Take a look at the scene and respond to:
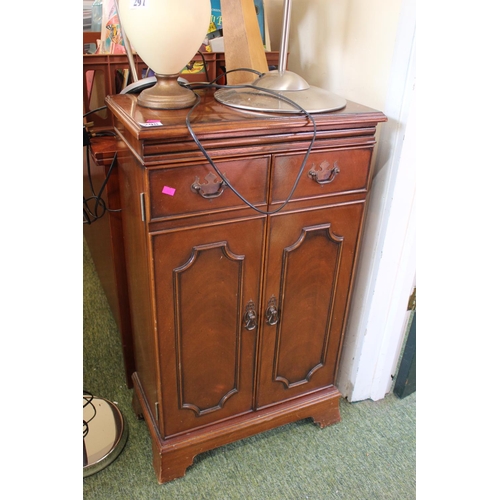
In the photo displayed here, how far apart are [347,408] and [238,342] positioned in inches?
21.8

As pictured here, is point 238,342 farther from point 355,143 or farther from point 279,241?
point 355,143

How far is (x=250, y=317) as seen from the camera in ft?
3.80

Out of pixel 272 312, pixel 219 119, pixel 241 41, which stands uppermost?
pixel 241 41

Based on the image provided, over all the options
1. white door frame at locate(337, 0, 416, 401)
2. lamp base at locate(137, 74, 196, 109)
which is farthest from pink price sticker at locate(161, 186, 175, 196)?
white door frame at locate(337, 0, 416, 401)

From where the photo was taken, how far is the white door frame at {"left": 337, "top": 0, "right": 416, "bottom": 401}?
Answer: 1.08 metres

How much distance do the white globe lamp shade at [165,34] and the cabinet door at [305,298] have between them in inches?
14.6

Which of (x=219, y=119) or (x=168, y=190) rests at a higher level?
(x=219, y=119)

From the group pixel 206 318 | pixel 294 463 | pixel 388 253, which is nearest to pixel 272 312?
pixel 206 318

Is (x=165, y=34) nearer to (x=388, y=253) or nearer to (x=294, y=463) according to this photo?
(x=388, y=253)

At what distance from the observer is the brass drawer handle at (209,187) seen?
0.93 m

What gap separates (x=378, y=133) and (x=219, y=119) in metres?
0.47

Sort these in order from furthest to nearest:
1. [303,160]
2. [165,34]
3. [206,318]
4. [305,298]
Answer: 1. [305,298]
2. [206,318]
3. [303,160]
4. [165,34]

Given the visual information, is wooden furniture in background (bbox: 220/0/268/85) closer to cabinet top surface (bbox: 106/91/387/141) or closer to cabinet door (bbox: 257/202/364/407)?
cabinet top surface (bbox: 106/91/387/141)

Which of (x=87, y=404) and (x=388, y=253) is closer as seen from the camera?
(x=388, y=253)
